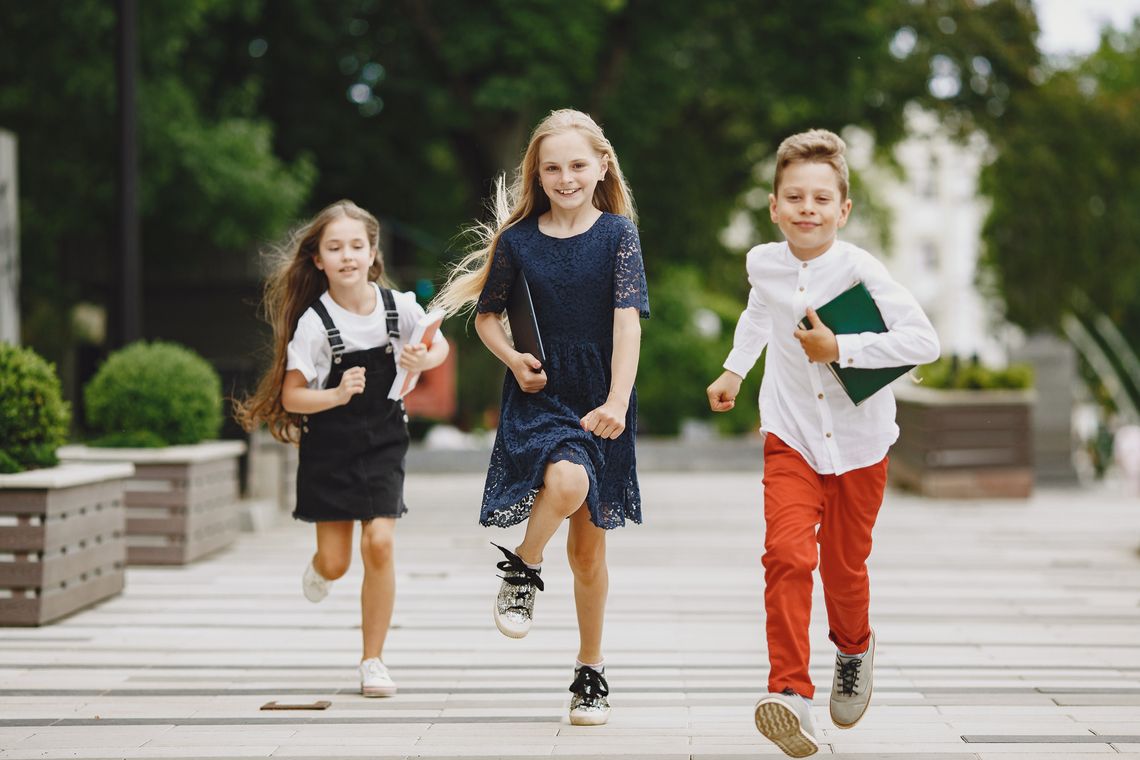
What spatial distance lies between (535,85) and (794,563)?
18.2 metres

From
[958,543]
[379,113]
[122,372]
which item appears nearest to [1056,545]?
[958,543]

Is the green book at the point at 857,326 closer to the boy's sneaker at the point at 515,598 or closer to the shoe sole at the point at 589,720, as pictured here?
the boy's sneaker at the point at 515,598

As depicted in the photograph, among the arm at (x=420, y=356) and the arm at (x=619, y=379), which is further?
the arm at (x=420, y=356)

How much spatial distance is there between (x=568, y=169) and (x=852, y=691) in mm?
1842

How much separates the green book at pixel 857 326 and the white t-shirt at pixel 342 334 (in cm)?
163

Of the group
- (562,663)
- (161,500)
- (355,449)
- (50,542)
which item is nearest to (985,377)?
(161,500)

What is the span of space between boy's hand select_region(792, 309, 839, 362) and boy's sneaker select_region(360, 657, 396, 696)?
2.05 m

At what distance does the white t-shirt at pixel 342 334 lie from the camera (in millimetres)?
A: 5859

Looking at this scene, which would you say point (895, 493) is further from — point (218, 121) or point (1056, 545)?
point (218, 121)

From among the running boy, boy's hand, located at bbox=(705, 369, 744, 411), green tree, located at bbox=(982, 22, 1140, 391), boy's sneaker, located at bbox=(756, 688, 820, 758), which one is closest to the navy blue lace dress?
boy's hand, located at bbox=(705, 369, 744, 411)

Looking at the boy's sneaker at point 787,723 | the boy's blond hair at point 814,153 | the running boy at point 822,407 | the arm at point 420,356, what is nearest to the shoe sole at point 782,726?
the boy's sneaker at point 787,723

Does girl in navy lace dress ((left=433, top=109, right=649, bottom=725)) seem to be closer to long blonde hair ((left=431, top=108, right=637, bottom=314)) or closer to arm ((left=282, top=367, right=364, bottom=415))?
long blonde hair ((left=431, top=108, right=637, bottom=314))

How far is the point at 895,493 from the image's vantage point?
17.0 metres

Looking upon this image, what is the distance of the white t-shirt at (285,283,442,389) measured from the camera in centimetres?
586
